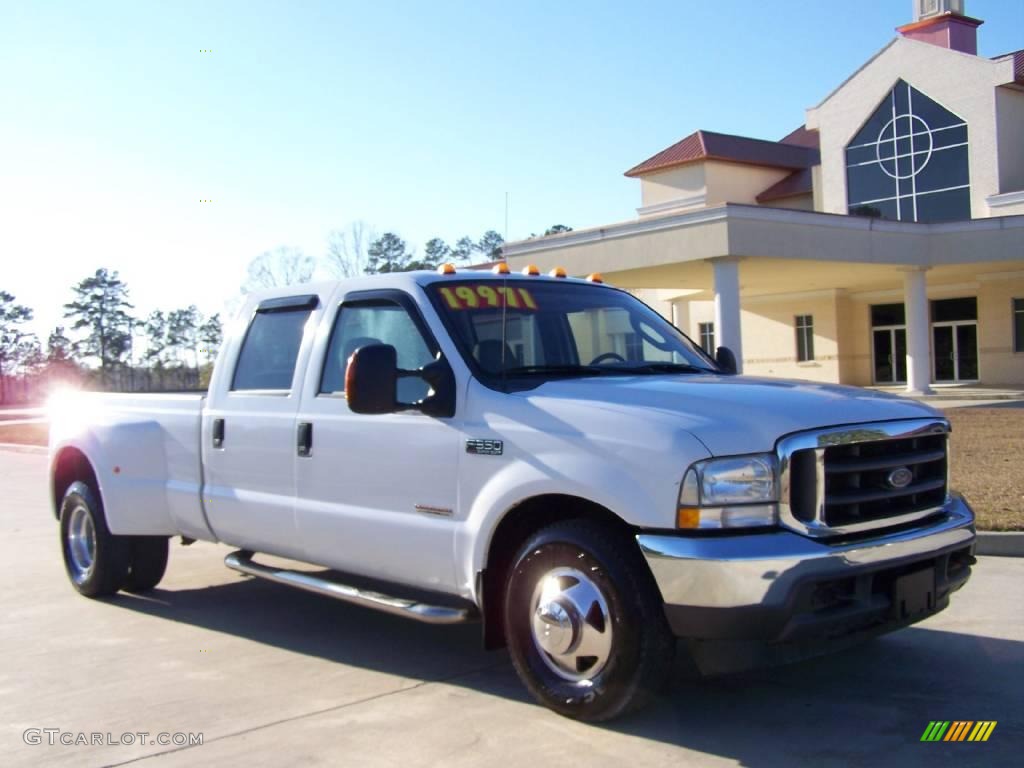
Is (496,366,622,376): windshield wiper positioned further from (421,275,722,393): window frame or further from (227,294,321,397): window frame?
(227,294,321,397): window frame

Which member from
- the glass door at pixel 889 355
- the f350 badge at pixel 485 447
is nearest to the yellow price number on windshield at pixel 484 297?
the f350 badge at pixel 485 447

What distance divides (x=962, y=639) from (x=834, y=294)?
113 ft

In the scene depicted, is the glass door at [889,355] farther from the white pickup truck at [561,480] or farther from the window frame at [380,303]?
the window frame at [380,303]

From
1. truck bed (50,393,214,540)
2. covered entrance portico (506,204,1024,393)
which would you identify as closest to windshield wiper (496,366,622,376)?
truck bed (50,393,214,540)

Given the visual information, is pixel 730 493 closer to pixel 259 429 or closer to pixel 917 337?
pixel 259 429

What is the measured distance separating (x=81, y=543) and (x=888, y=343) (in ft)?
116

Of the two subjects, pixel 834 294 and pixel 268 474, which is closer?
pixel 268 474

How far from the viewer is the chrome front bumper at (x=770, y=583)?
395 cm

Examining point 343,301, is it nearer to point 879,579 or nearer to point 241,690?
point 241,690

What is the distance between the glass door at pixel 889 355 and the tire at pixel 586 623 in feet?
119

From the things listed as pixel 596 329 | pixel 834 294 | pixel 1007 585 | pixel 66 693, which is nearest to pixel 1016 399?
pixel 834 294

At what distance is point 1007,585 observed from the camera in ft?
22.8

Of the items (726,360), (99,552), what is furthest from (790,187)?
(99,552)

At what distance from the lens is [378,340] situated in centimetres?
562
